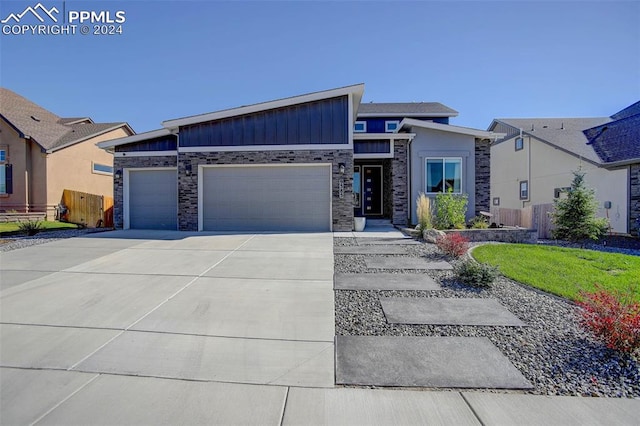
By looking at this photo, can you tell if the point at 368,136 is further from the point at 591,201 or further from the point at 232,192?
the point at 591,201

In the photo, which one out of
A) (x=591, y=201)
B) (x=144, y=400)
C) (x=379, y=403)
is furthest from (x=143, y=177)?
(x=591, y=201)

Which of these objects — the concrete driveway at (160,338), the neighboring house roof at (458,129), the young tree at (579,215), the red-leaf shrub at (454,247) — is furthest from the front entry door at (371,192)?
the concrete driveway at (160,338)

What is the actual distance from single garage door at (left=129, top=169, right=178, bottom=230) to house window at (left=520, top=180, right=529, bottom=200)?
1787 cm

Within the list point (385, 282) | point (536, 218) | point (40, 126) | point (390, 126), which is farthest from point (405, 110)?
point (40, 126)

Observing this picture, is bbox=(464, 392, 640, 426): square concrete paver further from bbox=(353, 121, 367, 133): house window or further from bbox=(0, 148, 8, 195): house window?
bbox=(0, 148, 8, 195): house window

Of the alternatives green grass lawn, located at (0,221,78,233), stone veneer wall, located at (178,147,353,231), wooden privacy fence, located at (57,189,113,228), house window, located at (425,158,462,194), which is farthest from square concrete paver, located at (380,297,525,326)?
wooden privacy fence, located at (57,189,113,228)

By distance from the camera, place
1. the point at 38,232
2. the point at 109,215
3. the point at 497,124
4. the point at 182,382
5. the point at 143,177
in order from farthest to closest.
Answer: the point at 497,124
the point at 109,215
the point at 143,177
the point at 38,232
the point at 182,382

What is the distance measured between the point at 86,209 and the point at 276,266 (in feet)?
46.6

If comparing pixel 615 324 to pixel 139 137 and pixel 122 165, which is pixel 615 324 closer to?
pixel 139 137

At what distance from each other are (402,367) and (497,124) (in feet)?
74.3

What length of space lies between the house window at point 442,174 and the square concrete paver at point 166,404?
12078 mm

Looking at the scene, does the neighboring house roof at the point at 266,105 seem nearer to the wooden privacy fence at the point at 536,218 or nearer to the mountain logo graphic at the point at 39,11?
the mountain logo graphic at the point at 39,11

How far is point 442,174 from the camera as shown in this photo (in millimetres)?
13195

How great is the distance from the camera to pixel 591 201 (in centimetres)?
945
